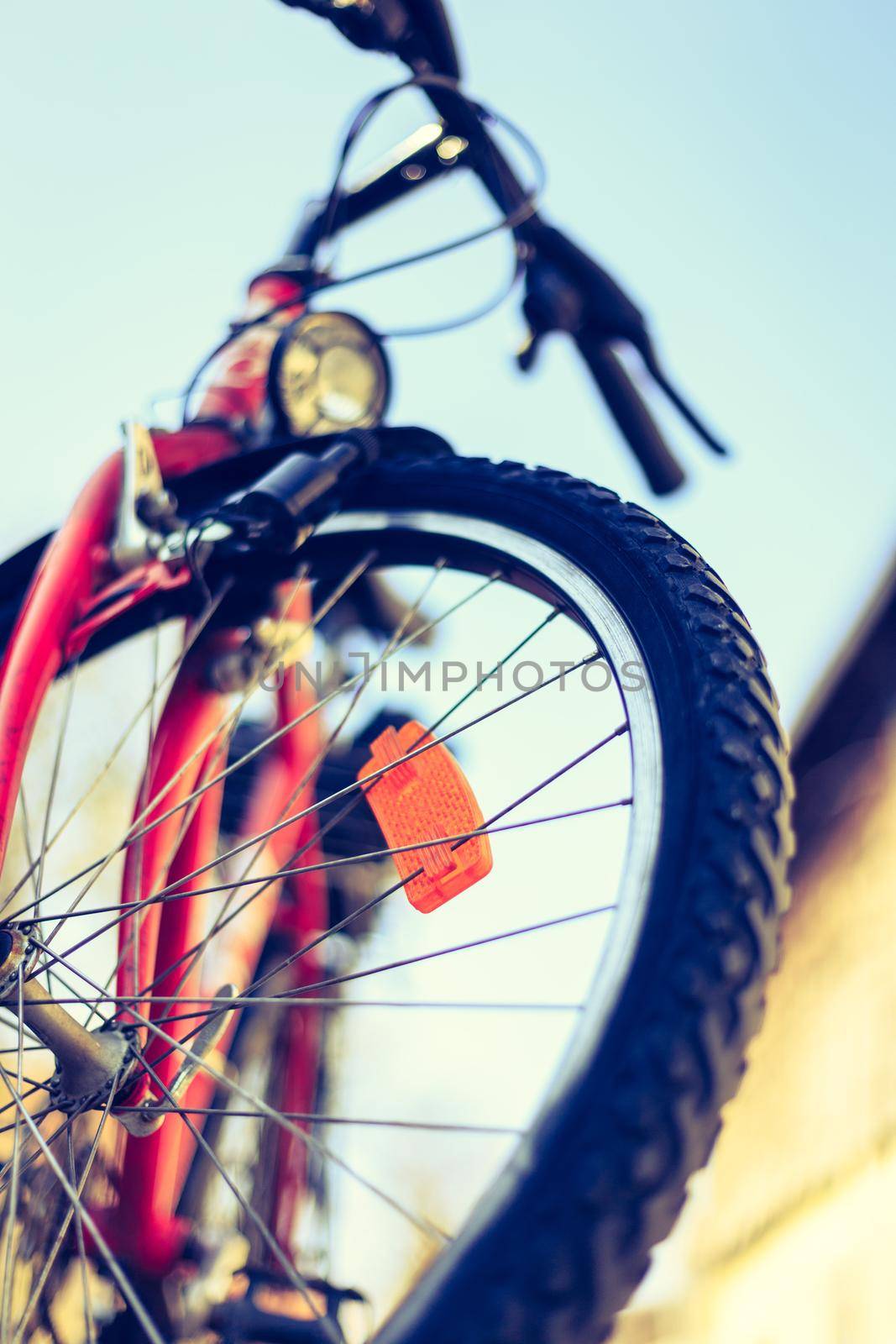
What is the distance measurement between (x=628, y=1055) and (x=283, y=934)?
153 cm

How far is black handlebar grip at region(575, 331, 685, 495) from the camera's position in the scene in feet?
4.74

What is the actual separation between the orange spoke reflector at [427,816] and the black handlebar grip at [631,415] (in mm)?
757

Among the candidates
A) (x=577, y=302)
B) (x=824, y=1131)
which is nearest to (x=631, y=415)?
(x=577, y=302)

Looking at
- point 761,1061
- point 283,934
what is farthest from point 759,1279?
point 283,934

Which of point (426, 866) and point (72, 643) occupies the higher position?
point (72, 643)

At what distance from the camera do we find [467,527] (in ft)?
3.15

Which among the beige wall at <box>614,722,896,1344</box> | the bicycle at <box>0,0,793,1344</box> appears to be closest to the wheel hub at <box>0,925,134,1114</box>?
the bicycle at <box>0,0,793,1344</box>

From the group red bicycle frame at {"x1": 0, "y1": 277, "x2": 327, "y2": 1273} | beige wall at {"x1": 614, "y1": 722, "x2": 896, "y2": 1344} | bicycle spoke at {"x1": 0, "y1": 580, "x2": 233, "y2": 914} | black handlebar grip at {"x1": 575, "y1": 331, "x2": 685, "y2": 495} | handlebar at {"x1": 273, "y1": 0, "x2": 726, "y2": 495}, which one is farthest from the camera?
beige wall at {"x1": 614, "y1": 722, "x2": 896, "y2": 1344}

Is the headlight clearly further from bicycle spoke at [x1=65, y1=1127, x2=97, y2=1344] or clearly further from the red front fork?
bicycle spoke at [x1=65, y1=1127, x2=97, y2=1344]

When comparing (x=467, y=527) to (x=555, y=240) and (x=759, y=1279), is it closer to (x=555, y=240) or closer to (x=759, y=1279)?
(x=555, y=240)

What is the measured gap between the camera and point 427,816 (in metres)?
0.82

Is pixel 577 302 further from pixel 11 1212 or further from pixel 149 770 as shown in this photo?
pixel 11 1212

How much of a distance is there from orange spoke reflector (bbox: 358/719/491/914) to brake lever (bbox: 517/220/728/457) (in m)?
0.76

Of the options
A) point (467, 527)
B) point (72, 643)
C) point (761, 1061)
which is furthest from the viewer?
point (761, 1061)
